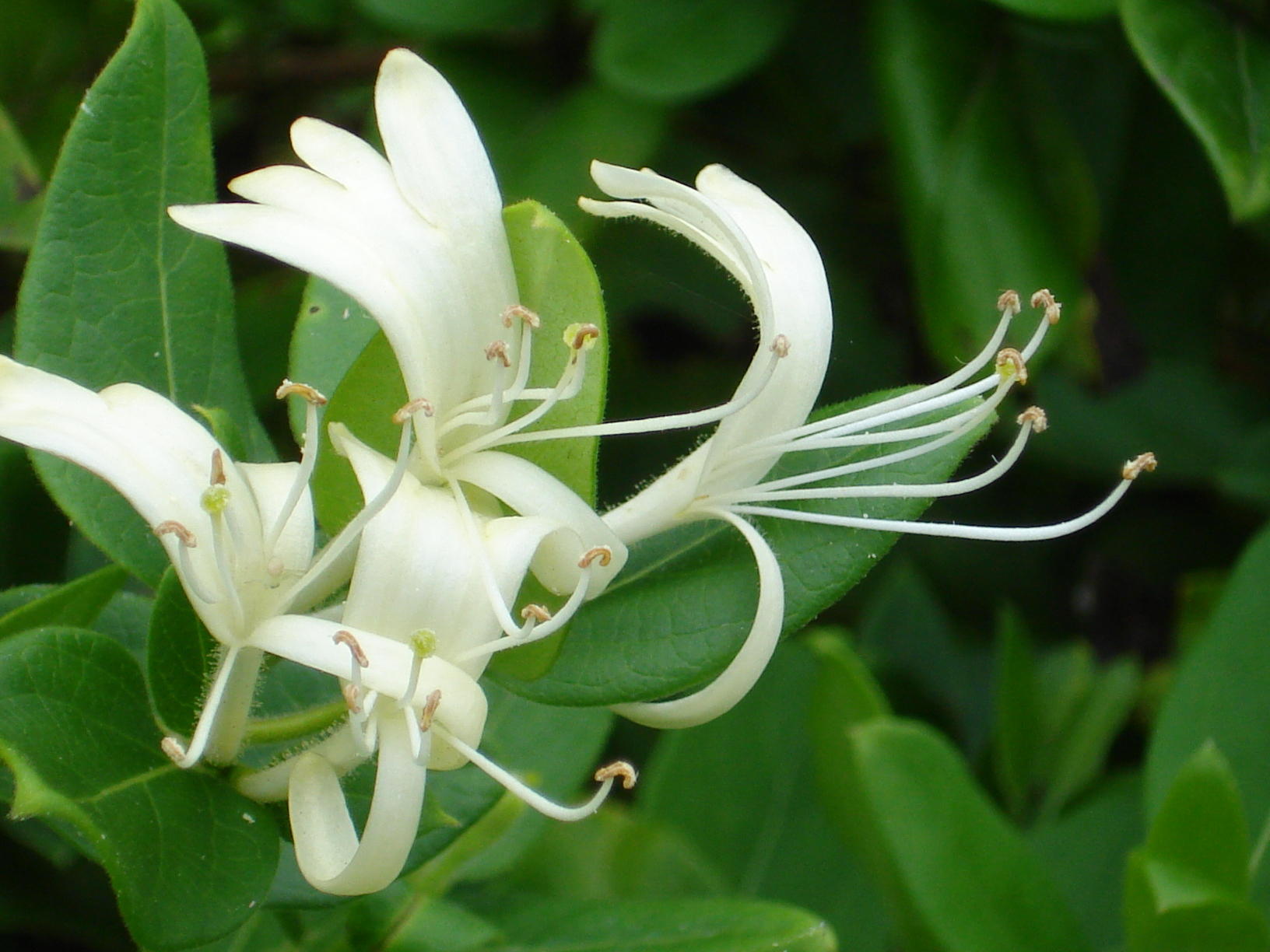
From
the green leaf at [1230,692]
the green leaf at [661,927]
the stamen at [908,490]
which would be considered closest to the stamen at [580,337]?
the stamen at [908,490]

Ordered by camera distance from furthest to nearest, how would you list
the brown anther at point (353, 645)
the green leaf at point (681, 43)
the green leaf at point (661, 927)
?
the green leaf at point (681, 43) → the green leaf at point (661, 927) → the brown anther at point (353, 645)

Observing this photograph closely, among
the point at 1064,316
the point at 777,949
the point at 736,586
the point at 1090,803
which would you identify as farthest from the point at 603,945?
the point at 1064,316

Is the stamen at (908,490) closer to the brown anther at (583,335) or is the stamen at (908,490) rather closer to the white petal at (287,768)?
the brown anther at (583,335)

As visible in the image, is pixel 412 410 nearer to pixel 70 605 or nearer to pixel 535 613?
pixel 535 613

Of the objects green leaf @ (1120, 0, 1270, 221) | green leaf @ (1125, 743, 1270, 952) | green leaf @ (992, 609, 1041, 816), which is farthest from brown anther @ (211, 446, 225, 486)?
green leaf @ (992, 609, 1041, 816)

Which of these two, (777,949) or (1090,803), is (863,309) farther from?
(777,949)
